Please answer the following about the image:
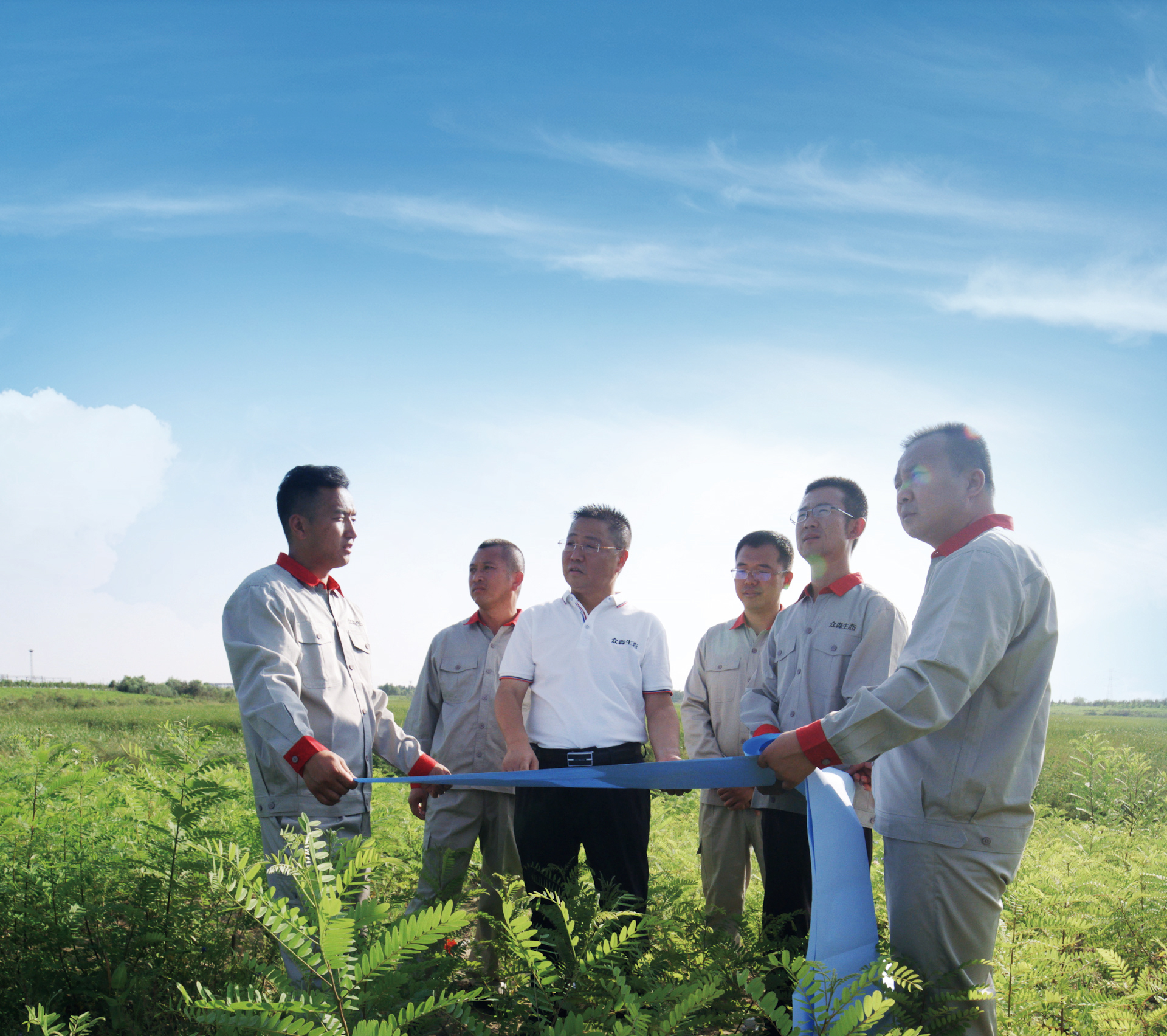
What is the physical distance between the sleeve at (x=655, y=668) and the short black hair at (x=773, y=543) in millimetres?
1122

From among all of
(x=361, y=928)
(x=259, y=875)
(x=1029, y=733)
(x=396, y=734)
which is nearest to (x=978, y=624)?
(x=1029, y=733)

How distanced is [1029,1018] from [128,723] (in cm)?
3193

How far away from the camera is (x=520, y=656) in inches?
170

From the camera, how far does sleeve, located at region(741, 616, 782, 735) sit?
4.11 m

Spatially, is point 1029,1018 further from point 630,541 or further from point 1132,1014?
point 630,541

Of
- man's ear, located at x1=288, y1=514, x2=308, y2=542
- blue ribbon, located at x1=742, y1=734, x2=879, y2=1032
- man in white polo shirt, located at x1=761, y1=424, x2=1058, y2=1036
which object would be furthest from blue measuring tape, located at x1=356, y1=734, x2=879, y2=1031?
man's ear, located at x1=288, y1=514, x2=308, y2=542

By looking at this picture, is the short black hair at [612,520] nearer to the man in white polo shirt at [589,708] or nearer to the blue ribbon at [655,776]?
the man in white polo shirt at [589,708]

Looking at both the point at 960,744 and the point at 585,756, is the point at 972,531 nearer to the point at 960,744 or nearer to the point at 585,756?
the point at 960,744

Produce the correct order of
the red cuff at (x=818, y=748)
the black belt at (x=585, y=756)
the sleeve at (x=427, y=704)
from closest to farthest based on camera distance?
the red cuff at (x=818, y=748) → the black belt at (x=585, y=756) → the sleeve at (x=427, y=704)

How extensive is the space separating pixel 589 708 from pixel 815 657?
1.18 metres

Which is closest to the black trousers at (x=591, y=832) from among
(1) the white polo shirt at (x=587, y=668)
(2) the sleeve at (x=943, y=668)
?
(1) the white polo shirt at (x=587, y=668)

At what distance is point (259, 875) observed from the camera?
1.76 metres

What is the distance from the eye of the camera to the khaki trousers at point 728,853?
193 inches

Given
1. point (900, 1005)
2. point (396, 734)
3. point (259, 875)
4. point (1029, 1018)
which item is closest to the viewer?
point (259, 875)
